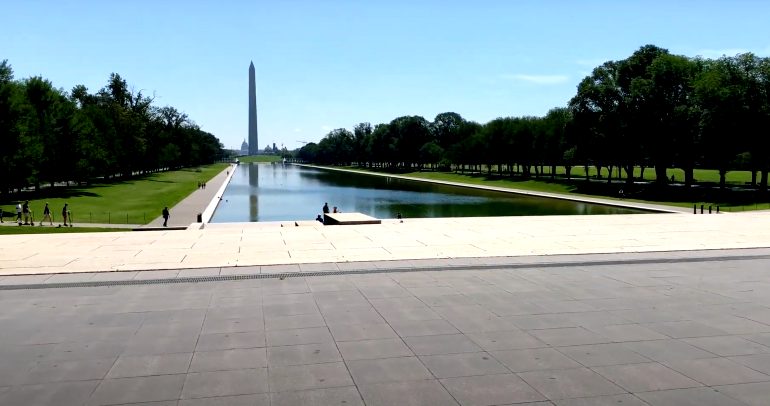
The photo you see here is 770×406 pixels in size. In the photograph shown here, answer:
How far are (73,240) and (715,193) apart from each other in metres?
55.9

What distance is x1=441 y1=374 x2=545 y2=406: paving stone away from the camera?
246 inches

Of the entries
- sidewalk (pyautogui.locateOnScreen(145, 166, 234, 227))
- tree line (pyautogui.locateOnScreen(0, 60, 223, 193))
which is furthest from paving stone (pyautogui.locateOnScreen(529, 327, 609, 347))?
tree line (pyautogui.locateOnScreen(0, 60, 223, 193))

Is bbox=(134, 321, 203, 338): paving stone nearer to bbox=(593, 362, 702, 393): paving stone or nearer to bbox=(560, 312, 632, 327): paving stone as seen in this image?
bbox=(593, 362, 702, 393): paving stone

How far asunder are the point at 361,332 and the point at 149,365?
300 cm

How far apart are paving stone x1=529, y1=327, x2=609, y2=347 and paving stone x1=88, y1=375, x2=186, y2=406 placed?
16.3 ft

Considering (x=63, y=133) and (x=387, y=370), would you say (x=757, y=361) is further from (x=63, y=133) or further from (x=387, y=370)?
(x=63, y=133)

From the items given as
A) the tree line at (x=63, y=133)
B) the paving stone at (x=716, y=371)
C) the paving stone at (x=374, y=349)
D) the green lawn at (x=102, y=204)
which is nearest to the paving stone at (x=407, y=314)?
the paving stone at (x=374, y=349)

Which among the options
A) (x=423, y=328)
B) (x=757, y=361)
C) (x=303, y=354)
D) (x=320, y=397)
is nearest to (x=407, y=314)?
(x=423, y=328)

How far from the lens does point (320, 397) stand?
633 cm

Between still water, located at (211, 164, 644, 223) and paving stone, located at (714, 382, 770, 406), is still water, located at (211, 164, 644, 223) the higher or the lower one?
the lower one

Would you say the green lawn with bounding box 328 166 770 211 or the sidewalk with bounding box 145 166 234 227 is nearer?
the sidewalk with bounding box 145 166 234 227

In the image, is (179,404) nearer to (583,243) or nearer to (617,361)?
(617,361)

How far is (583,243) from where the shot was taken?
1888 cm

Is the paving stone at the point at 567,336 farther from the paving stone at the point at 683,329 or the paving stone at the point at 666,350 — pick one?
the paving stone at the point at 683,329
